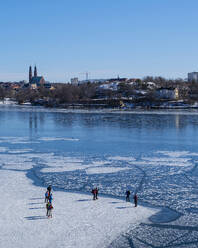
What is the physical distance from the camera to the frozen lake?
8.31 metres

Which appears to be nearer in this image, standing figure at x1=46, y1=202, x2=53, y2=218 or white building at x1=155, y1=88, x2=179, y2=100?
standing figure at x1=46, y1=202, x2=53, y2=218

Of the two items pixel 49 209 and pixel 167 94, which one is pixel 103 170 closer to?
pixel 49 209

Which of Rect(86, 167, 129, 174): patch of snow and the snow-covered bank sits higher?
Rect(86, 167, 129, 174): patch of snow

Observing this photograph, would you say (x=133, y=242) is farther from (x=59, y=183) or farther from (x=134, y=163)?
(x=134, y=163)

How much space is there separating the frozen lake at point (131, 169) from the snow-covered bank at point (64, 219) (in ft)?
1.52

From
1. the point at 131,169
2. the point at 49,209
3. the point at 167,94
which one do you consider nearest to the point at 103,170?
the point at 131,169

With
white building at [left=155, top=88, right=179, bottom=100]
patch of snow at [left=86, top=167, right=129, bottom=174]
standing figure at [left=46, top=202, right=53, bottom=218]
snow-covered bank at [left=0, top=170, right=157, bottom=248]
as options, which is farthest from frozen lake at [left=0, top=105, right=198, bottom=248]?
white building at [left=155, top=88, right=179, bottom=100]

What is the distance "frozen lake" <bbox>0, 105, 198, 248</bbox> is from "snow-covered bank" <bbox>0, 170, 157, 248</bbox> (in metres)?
0.46

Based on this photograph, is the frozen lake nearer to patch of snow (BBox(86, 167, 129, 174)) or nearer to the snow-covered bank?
patch of snow (BBox(86, 167, 129, 174))

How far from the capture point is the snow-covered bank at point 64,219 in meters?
7.55

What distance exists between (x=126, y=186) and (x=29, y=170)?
455 cm

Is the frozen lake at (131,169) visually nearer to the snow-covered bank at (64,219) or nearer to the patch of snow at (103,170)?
the patch of snow at (103,170)

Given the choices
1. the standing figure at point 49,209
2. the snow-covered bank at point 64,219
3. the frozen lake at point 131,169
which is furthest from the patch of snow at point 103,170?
the standing figure at point 49,209

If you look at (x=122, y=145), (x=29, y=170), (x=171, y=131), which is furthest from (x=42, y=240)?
(x=171, y=131)
